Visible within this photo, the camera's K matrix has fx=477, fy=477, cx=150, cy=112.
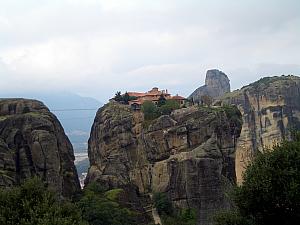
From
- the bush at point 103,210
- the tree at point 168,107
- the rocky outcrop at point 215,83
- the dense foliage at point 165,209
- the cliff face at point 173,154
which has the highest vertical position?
the rocky outcrop at point 215,83

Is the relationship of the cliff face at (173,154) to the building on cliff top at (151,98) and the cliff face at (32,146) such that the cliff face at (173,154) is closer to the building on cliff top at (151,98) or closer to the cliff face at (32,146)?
the building on cliff top at (151,98)

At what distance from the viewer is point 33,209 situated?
88.5ft

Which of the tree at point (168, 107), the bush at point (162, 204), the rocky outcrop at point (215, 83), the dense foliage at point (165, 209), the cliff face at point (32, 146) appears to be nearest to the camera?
the cliff face at point (32, 146)

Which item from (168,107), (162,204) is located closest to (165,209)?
(162,204)

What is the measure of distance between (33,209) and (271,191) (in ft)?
46.1

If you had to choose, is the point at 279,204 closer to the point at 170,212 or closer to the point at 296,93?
the point at 170,212

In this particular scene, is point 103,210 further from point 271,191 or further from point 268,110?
point 268,110

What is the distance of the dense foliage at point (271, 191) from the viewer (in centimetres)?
2847

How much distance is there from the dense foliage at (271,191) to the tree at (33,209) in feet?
33.7

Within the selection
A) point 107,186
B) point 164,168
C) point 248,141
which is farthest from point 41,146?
point 248,141

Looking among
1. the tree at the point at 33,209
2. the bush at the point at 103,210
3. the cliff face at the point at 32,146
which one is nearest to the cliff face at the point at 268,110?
the bush at the point at 103,210

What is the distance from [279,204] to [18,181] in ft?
96.6

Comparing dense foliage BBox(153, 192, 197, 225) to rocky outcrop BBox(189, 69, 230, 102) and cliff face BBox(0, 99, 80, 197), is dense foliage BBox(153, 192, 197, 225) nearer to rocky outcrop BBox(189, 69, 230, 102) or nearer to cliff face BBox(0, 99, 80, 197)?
cliff face BBox(0, 99, 80, 197)

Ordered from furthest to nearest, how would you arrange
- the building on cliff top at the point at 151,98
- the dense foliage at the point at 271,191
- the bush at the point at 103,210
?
the building on cliff top at the point at 151,98
the bush at the point at 103,210
the dense foliage at the point at 271,191
